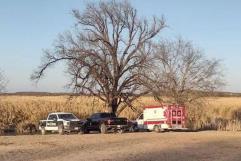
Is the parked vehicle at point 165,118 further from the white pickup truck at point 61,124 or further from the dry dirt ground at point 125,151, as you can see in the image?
the dry dirt ground at point 125,151

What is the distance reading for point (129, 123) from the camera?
4291 centimetres

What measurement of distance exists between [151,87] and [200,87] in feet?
22.2

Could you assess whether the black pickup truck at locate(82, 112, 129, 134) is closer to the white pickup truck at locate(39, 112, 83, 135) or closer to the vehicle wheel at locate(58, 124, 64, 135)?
the white pickup truck at locate(39, 112, 83, 135)

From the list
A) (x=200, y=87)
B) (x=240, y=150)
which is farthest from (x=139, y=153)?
(x=200, y=87)

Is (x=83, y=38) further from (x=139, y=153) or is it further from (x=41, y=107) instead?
(x=139, y=153)

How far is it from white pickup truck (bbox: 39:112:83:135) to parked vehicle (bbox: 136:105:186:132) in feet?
18.3

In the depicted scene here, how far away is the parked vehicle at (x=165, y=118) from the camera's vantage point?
135 ft

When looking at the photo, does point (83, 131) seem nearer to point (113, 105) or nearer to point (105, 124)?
point (105, 124)

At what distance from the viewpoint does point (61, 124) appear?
41.0m

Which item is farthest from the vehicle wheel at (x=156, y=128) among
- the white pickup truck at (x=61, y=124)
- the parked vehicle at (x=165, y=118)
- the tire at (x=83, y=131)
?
the white pickup truck at (x=61, y=124)

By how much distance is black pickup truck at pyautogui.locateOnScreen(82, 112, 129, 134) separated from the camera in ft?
135

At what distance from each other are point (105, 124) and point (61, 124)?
3.29 m

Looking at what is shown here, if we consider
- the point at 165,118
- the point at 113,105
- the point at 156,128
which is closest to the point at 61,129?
the point at 156,128

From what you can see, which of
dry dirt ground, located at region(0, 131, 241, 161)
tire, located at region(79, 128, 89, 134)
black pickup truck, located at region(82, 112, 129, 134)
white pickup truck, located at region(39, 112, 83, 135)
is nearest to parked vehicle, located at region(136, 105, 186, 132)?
black pickup truck, located at region(82, 112, 129, 134)
